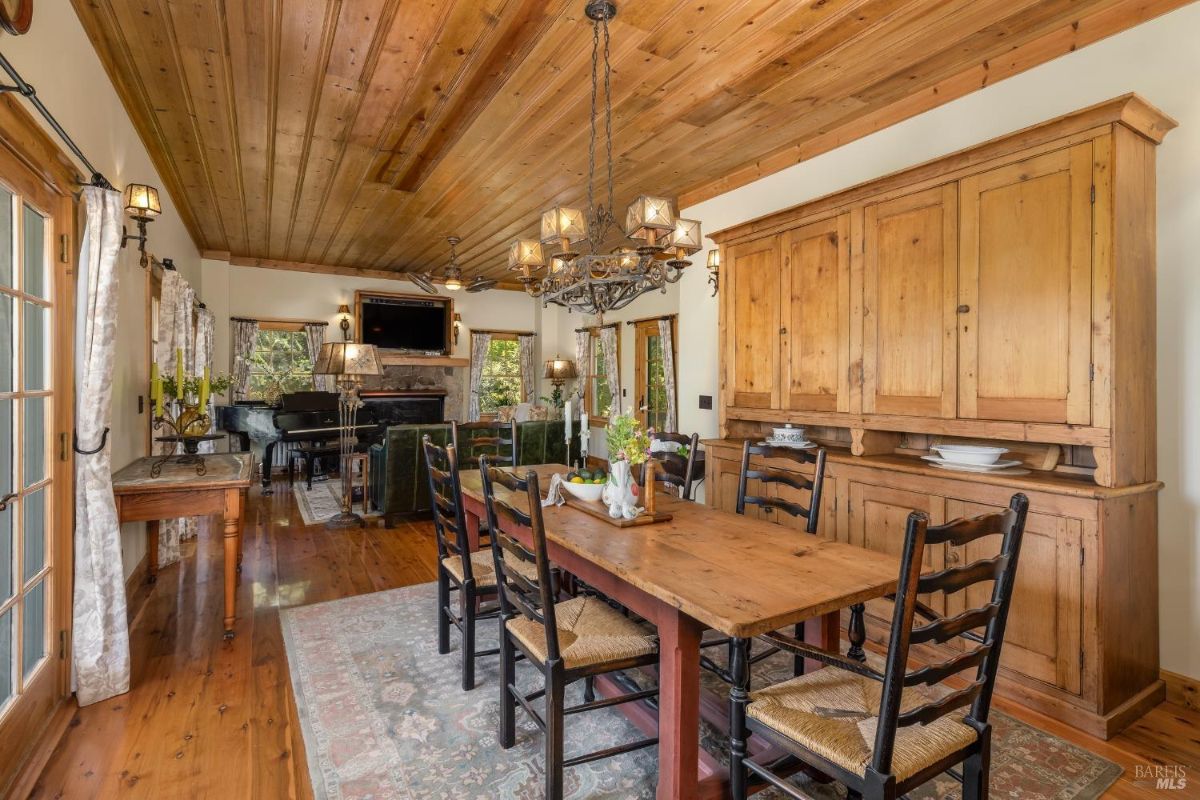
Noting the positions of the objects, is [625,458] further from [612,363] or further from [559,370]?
[559,370]

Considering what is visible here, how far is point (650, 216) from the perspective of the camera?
8.34ft

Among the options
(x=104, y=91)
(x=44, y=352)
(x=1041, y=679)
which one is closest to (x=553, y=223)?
(x=44, y=352)

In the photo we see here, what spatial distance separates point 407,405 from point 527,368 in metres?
2.07

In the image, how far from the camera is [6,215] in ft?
6.27

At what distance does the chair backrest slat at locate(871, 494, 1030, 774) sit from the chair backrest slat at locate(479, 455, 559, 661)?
91 centimetres

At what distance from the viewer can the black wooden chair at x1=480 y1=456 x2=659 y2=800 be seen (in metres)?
1.74

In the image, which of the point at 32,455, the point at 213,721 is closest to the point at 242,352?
the point at 32,455

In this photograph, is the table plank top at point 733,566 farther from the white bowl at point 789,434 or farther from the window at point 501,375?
the window at point 501,375

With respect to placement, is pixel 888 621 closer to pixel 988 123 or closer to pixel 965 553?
pixel 965 553

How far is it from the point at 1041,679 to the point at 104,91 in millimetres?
5071

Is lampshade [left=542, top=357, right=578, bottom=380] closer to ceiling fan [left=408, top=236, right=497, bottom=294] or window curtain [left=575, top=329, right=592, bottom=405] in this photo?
window curtain [left=575, top=329, right=592, bottom=405]

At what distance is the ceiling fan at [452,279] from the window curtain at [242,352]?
2238 millimetres

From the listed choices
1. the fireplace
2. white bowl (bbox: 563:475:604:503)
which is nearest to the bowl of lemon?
white bowl (bbox: 563:475:604:503)

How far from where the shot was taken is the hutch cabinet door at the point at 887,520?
267 centimetres
